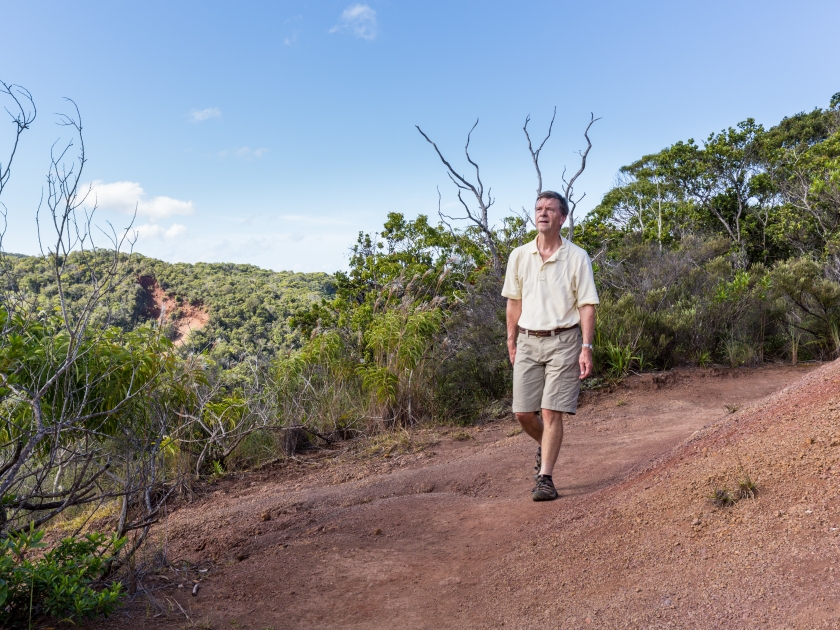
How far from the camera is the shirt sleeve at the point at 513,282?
4.84 metres

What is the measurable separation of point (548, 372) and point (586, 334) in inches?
14.9

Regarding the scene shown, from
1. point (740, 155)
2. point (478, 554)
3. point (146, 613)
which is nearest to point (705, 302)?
point (478, 554)

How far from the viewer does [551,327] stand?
15.1ft

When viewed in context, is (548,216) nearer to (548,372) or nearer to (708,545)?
(548,372)

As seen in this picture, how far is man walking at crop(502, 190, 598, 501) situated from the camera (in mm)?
4562

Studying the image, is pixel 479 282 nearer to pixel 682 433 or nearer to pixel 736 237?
pixel 682 433

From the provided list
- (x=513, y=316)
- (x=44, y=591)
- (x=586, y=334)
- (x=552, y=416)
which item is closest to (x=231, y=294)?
(x=513, y=316)

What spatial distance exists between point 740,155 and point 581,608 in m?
22.9

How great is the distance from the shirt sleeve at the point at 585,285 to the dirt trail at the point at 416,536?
1.19 meters

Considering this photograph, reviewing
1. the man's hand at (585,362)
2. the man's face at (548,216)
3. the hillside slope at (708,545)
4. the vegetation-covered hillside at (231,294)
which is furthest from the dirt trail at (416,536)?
the vegetation-covered hillside at (231,294)

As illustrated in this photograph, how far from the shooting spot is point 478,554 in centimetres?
394

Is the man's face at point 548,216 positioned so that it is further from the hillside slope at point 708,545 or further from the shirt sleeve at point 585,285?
the hillside slope at point 708,545

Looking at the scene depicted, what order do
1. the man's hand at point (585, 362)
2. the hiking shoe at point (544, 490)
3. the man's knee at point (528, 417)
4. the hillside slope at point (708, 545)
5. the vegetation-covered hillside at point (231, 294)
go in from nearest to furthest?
1. the hillside slope at point (708, 545)
2. the man's hand at point (585, 362)
3. the hiking shoe at point (544, 490)
4. the man's knee at point (528, 417)
5. the vegetation-covered hillside at point (231, 294)

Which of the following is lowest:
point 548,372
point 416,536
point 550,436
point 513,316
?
point 416,536
